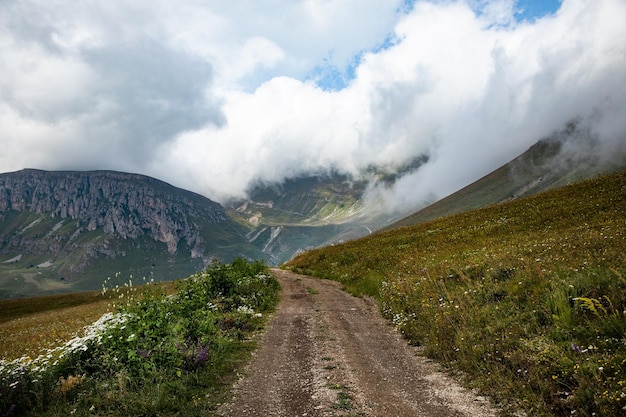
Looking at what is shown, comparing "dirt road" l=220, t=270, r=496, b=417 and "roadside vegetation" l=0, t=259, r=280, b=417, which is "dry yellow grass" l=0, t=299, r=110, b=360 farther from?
"dirt road" l=220, t=270, r=496, b=417

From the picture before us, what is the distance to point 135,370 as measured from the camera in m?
10.6

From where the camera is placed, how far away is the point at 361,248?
1633 inches

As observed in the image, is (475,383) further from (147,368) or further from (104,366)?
(104,366)

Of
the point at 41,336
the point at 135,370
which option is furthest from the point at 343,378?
the point at 41,336

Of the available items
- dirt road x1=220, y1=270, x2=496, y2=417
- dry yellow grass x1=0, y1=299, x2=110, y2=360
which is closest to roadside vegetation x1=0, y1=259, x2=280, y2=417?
dirt road x1=220, y1=270, x2=496, y2=417

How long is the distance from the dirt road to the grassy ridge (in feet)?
3.18

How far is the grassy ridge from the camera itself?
8.28m

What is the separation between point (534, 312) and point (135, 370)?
39.6 ft

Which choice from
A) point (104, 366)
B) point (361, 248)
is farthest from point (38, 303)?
point (104, 366)

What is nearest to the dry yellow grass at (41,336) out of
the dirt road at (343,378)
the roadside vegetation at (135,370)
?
the roadside vegetation at (135,370)

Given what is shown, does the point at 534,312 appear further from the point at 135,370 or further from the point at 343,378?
the point at 135,370

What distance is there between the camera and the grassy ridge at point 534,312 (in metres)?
8.28

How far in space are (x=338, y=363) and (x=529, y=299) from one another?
683 centimetres

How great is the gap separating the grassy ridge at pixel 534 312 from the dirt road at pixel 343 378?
970mm
